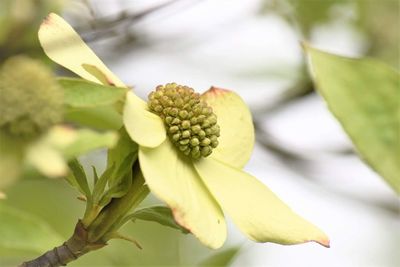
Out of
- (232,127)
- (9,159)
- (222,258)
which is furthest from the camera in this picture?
(222,258)

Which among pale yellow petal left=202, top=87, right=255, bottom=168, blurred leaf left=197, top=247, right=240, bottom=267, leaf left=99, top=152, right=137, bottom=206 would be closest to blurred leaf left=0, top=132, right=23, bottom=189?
leaf left=99, top=152, right=137, bottom=206

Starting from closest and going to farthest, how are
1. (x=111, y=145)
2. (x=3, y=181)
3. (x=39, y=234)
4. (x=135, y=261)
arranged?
(x=3, y=181), (x=111, y=145), (x=39, y=234), (x=135, y=261)

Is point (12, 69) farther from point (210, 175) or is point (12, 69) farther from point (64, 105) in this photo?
point (210, 175)

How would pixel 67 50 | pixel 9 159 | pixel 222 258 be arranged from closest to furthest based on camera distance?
pixel 9 159
pixel 67 50
pixel 222 258

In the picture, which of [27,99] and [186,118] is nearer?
[27,99]

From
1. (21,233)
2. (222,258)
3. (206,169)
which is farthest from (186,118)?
(222,258)

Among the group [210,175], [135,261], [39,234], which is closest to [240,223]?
[210,175]

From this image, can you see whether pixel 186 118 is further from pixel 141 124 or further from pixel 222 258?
pixel 222 258
